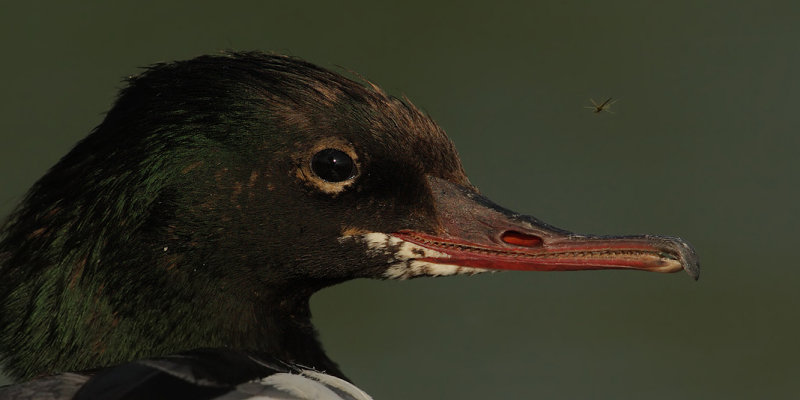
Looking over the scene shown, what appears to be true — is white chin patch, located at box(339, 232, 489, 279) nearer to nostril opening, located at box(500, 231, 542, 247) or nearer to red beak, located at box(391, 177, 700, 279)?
red beak, located at box(391, 177, 700, 279)

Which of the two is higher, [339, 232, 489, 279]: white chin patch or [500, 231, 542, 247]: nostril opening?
[500, 231, 542, 247]: nostril opening

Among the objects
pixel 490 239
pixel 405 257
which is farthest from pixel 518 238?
pixel 405 257

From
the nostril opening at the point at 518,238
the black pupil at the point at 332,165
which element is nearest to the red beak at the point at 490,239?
the nostril opening at the point at 518,238

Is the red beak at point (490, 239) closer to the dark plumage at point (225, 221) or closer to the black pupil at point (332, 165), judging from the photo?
the dark plumage at point (225, 221)

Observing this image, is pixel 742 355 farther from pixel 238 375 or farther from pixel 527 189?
pixel 238 375

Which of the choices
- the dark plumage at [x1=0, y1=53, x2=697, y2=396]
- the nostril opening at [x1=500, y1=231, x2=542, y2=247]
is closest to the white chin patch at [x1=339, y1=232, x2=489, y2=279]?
the dark plumage at [x1=0, y1=53, x2=697, y2=396]

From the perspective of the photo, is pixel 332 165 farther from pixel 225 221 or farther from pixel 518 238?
pixel 518 238

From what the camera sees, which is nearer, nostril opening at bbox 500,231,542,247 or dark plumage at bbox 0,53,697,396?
dark plumage at bbox 0,53,697,396

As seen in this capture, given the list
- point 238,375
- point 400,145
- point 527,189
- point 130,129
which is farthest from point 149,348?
point 527,189
